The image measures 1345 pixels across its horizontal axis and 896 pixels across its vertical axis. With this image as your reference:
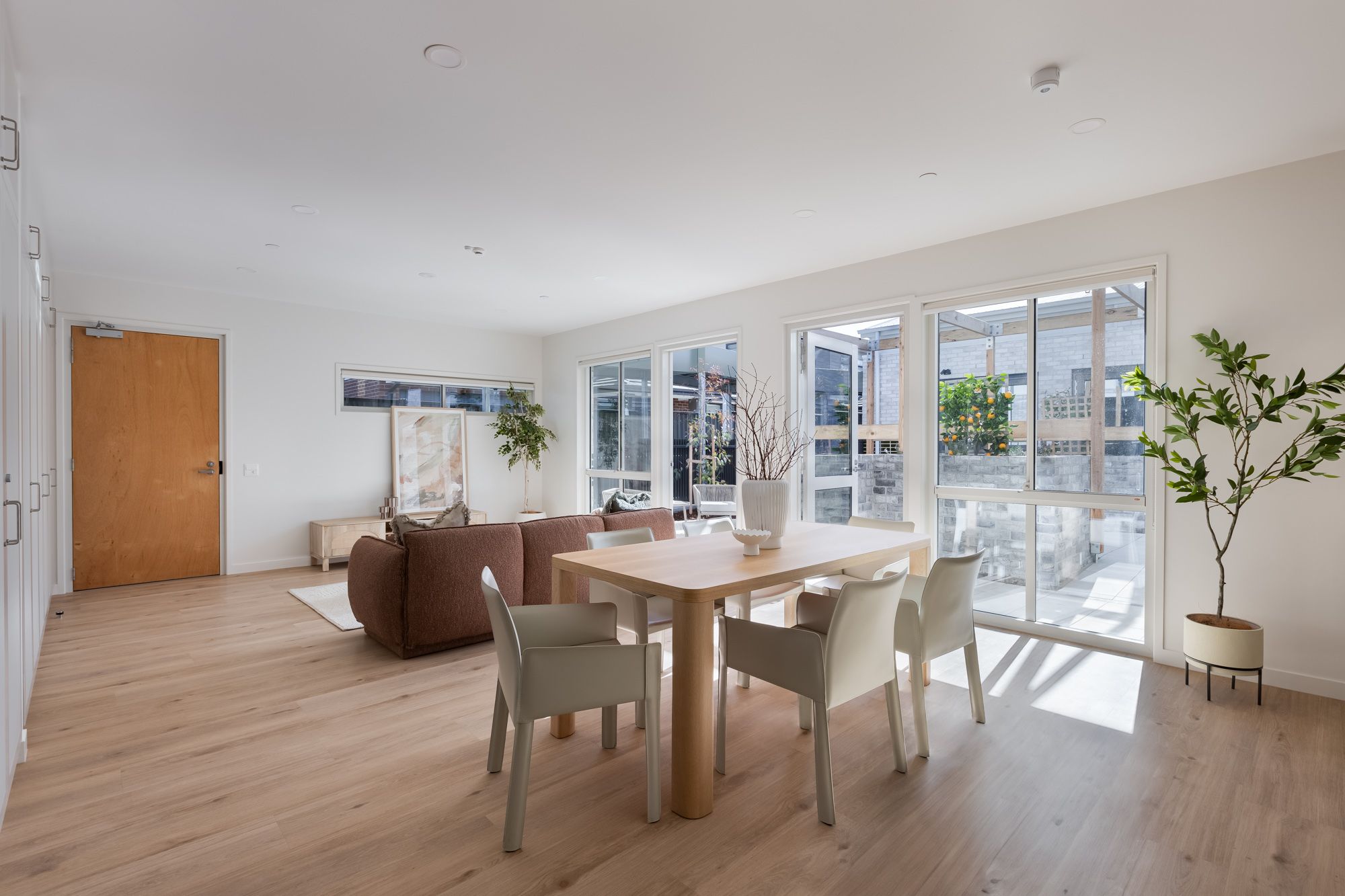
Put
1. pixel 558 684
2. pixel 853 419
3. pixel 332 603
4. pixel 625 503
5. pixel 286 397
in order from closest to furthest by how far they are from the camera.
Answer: pixel 558 684
pixel 332 603
pixel 625 503
pixel 853 419
pixel 286 397

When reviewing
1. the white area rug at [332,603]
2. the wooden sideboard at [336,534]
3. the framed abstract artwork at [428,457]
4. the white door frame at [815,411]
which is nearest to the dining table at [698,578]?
the white door frame at [815,411]

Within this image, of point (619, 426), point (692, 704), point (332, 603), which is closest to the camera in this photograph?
point (692, 704)

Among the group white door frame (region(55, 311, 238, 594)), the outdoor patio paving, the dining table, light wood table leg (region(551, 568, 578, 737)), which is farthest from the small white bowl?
white door frame (region(55, 311, 238, 594))

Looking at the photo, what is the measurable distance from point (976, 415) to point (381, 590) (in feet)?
12.7

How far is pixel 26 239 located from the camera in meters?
2.93

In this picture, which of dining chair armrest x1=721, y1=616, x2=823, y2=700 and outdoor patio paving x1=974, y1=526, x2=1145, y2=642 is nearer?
dining chair armrest x1=721, y1=616, x2=823, y2=700

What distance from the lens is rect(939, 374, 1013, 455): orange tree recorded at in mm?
4273

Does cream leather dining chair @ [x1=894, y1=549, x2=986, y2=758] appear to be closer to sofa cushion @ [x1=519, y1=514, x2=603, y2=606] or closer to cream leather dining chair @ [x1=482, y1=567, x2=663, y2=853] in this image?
cream leather dining chair @ [x1=482, y1=567, x2=663, y2=853]

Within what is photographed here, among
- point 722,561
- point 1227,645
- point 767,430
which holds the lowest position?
→ point 1227,645

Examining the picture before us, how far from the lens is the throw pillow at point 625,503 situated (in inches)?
185

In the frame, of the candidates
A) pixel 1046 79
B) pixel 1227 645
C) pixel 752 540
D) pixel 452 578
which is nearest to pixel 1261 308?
pixel 1227 645

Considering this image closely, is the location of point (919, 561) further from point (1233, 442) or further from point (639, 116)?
point (639, 116)

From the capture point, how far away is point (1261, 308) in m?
3.23

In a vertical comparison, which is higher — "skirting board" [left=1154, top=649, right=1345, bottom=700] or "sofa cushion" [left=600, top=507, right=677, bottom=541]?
"sofa cushion" [left=600, top=507, right=677, bottom=541]
